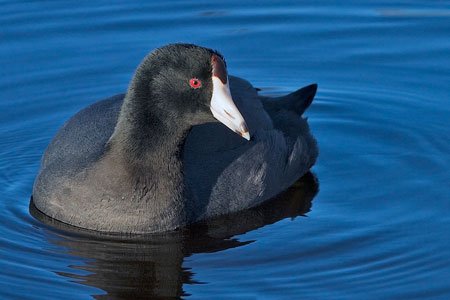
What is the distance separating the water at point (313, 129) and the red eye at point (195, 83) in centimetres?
114

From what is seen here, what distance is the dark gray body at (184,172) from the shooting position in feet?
26.8

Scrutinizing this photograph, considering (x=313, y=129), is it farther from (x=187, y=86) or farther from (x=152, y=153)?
(x=187, y=86)

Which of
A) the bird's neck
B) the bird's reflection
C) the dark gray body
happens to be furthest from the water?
the bird's neck

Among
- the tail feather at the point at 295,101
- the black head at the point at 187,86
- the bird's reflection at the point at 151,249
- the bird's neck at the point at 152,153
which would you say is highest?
the tail feather at the point at 295,101

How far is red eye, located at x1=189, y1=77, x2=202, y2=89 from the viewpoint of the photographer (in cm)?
779

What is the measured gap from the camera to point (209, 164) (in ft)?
28.2

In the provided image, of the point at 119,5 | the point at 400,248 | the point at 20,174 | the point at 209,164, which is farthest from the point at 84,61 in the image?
the point at 400,248

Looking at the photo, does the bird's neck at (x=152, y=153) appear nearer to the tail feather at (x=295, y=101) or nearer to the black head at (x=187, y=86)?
the black head at (x=187, y=86)

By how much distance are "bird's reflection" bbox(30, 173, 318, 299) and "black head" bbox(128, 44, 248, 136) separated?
2.99 feet

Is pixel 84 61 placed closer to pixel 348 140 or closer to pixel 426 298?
pixel 348 140

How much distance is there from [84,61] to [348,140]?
2776 mm

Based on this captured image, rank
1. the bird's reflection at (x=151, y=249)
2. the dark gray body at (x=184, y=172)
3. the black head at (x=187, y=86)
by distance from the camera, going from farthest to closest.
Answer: the dark gray body at (x=184, y=172)
the black head at (x=187, y=86)
the bird's reflection at (x=151, y=249)

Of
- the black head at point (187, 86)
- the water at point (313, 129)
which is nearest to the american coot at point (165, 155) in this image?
the black head at point (187, 86)

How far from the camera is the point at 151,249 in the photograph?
26.7 feet
